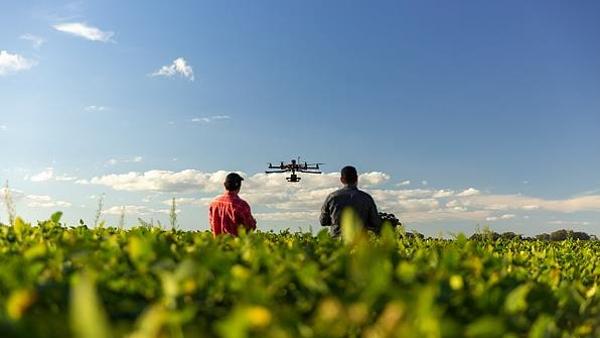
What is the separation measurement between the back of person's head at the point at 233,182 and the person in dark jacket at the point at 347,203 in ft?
5.12

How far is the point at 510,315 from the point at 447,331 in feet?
3.42

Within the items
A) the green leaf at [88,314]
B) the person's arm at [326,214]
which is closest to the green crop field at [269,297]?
the green leaf at [88,314]

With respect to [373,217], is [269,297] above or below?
below

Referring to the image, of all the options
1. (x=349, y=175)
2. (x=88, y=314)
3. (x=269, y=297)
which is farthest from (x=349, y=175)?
(x=88, y=314)

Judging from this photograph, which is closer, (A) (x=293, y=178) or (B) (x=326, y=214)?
(B) (x=326, y=214)

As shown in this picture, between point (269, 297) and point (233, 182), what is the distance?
9.46 meters

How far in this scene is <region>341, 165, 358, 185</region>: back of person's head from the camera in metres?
11.9

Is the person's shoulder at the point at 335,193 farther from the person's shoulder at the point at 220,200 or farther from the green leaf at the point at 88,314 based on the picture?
the green leaf at the point at 88,314

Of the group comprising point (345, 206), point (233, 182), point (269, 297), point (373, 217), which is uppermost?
point (233, 182)

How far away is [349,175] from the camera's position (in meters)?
12.0

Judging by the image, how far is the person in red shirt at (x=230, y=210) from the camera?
39.7ft

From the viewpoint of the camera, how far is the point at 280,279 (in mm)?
3277

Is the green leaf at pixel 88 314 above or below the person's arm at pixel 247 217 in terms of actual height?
below

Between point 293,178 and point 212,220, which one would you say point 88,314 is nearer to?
point 212,220
